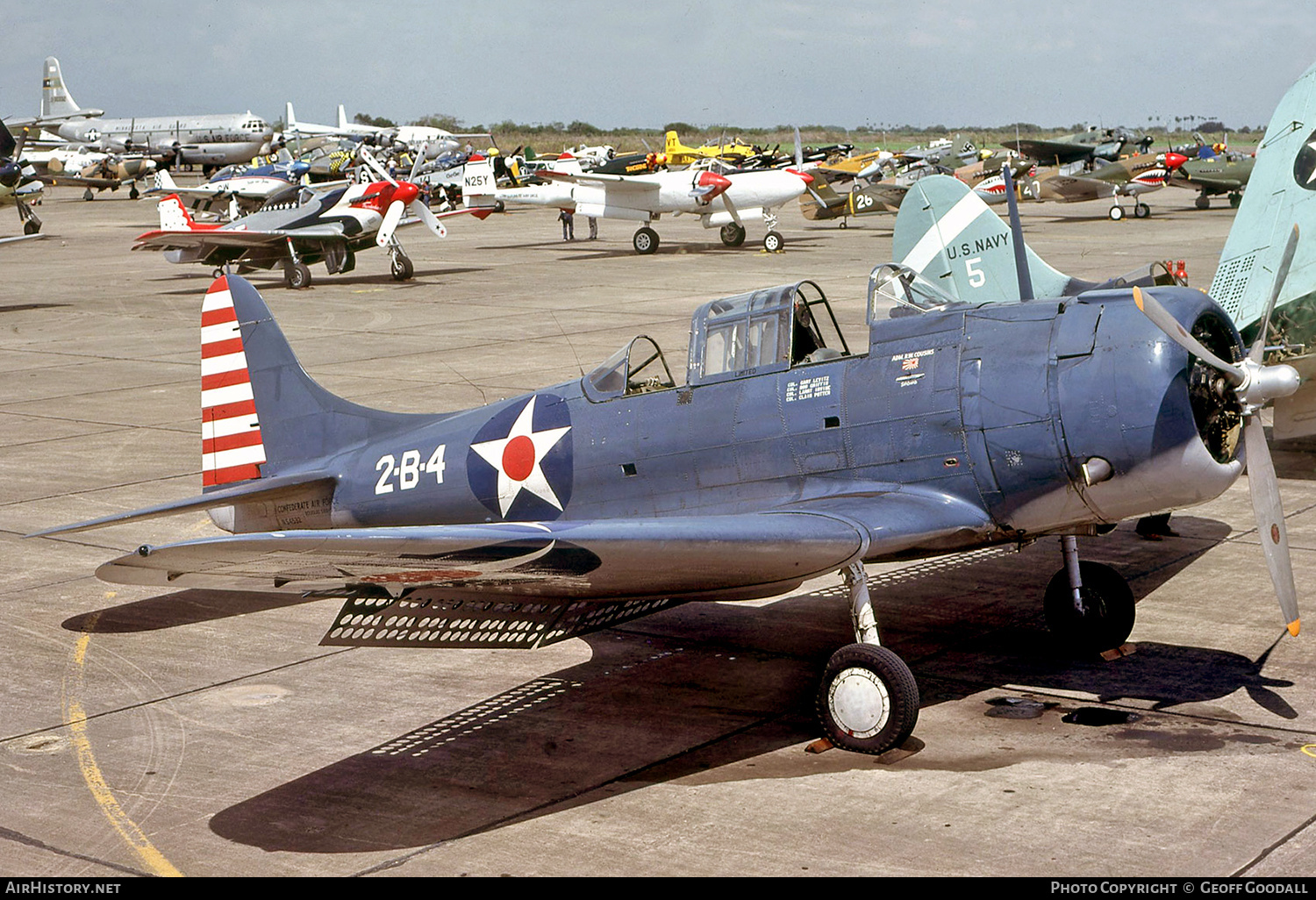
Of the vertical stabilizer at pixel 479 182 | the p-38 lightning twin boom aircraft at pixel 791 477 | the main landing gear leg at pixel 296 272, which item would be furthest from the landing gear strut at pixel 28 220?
the p-38 lightning twin boom aircraft at pixel 791 477

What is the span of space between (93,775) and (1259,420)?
6.07m

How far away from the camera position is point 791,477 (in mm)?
7711

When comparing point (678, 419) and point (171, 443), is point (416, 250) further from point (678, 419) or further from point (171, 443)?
point (678, 419)

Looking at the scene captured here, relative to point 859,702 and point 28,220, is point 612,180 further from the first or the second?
point 859,702

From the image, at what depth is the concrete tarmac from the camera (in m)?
5.73

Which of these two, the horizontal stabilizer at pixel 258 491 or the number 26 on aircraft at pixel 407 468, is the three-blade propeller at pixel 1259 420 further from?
the horizontal stabilizer at pixel 258 491

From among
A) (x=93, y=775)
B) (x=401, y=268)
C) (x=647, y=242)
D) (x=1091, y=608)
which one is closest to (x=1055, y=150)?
(x=647, y=242)

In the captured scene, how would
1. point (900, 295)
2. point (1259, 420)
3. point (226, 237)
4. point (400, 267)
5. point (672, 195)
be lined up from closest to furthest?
point (1259, 420)
point (900, 295)
point (226, 237)
point (400, 267)
point (672, 195)

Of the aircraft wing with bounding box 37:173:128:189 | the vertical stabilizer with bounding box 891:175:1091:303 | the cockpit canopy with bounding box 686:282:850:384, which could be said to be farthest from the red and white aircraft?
the aircraft wing with bounding box 37:173:128:189

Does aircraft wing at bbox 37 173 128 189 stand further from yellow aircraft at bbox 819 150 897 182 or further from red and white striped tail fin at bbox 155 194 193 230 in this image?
red and white striped tail fin at bbox 155 194 193 230

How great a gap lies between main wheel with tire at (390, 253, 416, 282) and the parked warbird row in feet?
82.3

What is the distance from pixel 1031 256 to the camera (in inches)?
512

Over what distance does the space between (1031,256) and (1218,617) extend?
5083 millimetres
